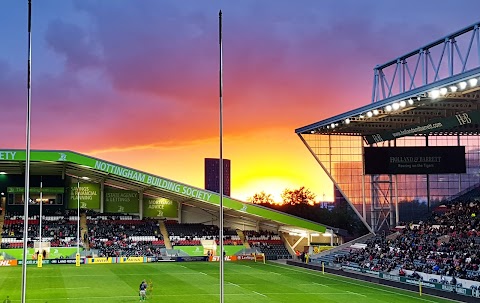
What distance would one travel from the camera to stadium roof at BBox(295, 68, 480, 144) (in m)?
39.3

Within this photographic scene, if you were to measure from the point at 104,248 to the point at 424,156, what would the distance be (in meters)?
33.4

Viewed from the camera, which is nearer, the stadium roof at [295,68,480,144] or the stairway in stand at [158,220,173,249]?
the stadium roof at [295,68,480,144]

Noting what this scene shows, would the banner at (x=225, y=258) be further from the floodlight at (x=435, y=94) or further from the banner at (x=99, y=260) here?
the floodlight at (x=435, y=94)

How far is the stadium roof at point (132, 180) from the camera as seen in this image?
58.9 metres

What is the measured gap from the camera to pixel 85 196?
→ 7325cm

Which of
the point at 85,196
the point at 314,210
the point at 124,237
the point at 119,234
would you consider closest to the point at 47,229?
the point at 85,196

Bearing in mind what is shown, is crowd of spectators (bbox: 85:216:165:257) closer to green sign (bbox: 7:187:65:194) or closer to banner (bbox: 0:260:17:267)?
green sign (bbox: 7:187:65:194)

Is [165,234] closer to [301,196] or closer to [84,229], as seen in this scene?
[84,229]

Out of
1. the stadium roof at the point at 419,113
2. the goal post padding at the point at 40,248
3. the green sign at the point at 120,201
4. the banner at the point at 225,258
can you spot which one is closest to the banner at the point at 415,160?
the stadium roof at the point at 419,113

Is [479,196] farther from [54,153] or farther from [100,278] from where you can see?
[54,153]

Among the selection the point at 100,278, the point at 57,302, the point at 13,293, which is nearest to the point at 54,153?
the point at 100,278

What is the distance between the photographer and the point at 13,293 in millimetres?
37625

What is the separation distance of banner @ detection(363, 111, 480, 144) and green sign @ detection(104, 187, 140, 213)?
29.6 metres

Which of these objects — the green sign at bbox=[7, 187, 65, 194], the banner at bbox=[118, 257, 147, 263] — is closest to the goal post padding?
the banner at bbox=[118, 257, 147, 263]
